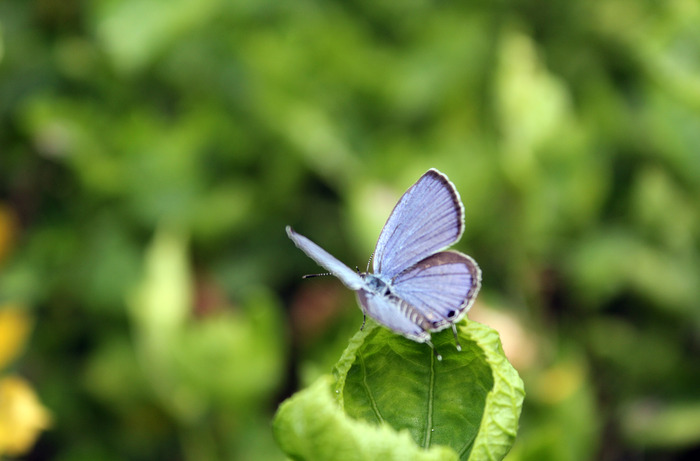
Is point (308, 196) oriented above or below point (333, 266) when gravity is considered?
below

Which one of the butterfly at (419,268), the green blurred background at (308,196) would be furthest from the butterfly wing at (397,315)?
the green blurred background at (308,196)

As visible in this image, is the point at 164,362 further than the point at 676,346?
No

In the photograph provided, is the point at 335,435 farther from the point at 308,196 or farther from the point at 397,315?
the point at 308,196

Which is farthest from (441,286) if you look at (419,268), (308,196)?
(308,196)

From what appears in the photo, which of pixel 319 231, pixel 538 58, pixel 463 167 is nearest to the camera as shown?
pixel 463 167

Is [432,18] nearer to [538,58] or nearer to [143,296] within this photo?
[538,58]

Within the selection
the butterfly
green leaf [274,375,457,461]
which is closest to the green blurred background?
the butterfly

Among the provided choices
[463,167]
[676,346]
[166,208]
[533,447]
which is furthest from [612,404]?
[166,208]
